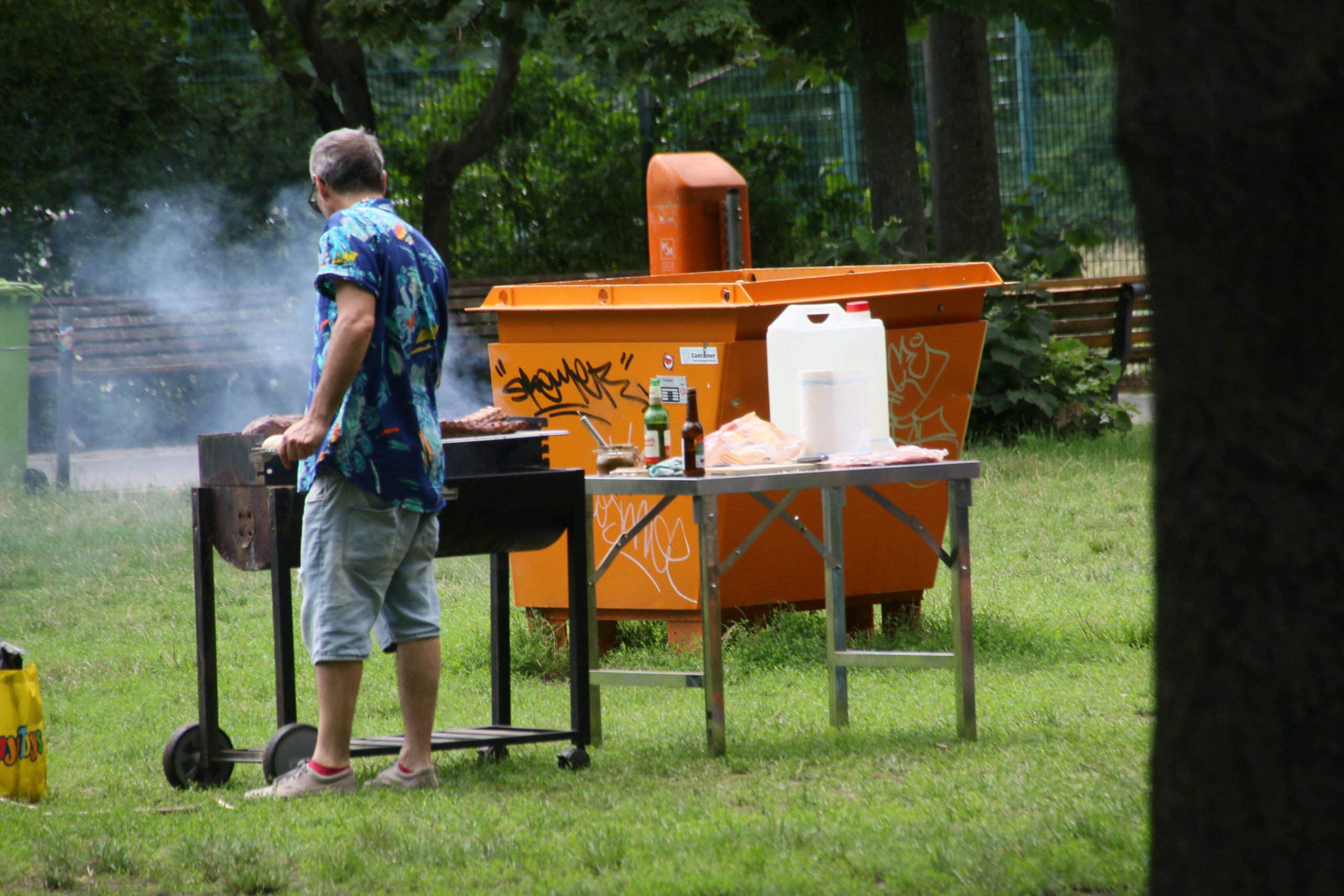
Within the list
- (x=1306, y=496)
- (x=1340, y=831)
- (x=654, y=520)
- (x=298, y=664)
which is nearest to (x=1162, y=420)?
(x=1306, y=496)

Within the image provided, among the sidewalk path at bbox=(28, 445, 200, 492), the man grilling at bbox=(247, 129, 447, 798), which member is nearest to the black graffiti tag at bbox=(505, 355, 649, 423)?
the man grilling at bbox=(247, 129, 447, 798)

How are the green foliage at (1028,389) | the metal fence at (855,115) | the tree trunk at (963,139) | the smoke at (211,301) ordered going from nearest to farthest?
1. the green foliage at (1028,389)
2. the tree trunk at (963,139)
3. the smoke at (211,301)
4. the metal fence at (855,115)

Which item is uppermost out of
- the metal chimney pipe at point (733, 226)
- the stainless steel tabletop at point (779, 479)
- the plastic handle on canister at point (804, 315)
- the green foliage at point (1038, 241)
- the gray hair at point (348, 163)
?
the green foliage at point (1038, 241)

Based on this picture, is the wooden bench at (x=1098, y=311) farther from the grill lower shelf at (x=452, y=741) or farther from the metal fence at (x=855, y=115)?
the grill lower shelf at (x=452, y=741)

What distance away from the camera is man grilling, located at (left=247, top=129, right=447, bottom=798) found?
4.36 m

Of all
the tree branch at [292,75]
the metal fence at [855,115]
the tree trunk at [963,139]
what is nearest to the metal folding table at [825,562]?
the tree trunk at [963,139]

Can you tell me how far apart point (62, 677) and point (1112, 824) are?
452cm

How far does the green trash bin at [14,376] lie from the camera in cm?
1184

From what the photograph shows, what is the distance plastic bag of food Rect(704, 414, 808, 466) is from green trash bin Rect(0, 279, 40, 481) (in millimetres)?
8141

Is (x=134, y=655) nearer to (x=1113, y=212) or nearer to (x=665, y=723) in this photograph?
(x=665, y=723)

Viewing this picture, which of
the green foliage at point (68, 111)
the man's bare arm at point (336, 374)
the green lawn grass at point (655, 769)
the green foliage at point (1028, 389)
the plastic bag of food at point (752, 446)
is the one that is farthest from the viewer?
the green foliage at point (68, 111)

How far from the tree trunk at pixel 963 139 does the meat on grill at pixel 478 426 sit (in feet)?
33.2

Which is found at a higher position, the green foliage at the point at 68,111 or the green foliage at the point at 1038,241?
the green foliage at the point at 68,111

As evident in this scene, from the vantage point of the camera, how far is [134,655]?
709 cm
